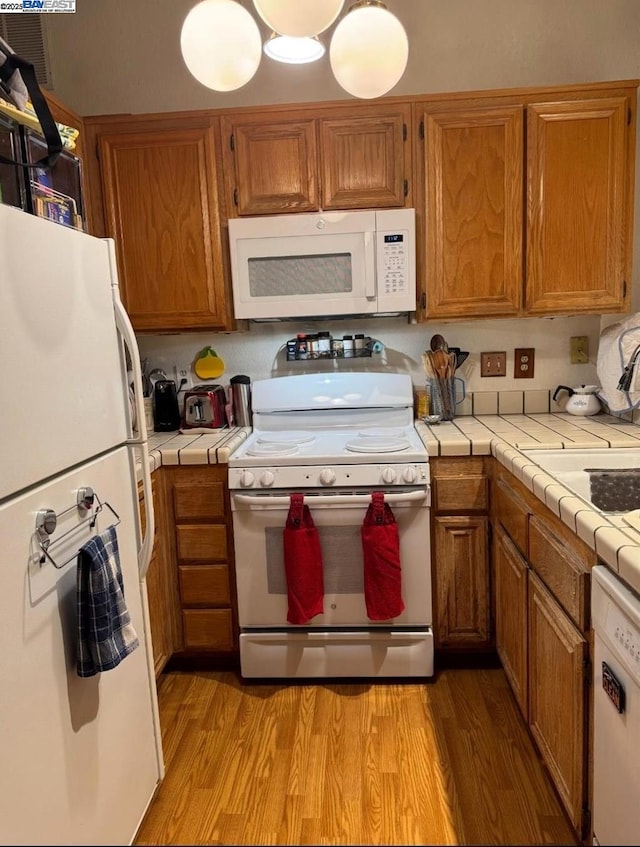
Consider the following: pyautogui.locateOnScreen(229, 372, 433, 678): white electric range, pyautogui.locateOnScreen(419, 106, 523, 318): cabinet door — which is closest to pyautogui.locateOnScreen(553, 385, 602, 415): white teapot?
pyautogui.locateOnScreen(419, 106, 523, 318): cabinet door

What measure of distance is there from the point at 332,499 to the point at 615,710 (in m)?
1.20

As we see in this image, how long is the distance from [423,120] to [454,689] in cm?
217

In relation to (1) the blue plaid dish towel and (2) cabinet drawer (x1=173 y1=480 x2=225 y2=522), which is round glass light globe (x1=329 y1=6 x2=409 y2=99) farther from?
(2) cabinet drawer (x1=173 y1=480 x2=225 y2=522)

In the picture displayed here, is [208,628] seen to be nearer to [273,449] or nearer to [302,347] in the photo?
[273,449]

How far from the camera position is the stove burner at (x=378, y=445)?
221cm

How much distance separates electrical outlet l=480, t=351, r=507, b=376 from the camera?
108 inches

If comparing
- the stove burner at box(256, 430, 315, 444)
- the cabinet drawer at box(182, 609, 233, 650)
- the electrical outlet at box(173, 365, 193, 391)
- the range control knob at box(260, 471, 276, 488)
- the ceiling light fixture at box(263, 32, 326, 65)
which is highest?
the ceiling light fixture at box(263, 32, 326, 65)

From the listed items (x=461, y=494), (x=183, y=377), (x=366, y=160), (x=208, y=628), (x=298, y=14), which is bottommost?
(x=208, y=628)

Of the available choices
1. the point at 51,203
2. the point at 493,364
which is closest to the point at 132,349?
the point at 51,203

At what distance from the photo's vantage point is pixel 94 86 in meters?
2.73

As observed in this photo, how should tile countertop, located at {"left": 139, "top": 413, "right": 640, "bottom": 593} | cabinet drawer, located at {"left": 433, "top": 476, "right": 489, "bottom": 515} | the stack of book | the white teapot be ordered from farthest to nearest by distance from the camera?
the white teapot
cabinet drawer, located at {"left": 433, "top": 476, "right": 489, "bottom": 515}
tile countertop, located at {"left": 139, "top": 413, "right": 640, "bottom": 593}
the stack of book

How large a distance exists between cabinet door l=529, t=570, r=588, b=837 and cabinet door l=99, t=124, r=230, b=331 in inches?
64.7

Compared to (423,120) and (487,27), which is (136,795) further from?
(487,27)

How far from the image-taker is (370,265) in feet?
7.85
